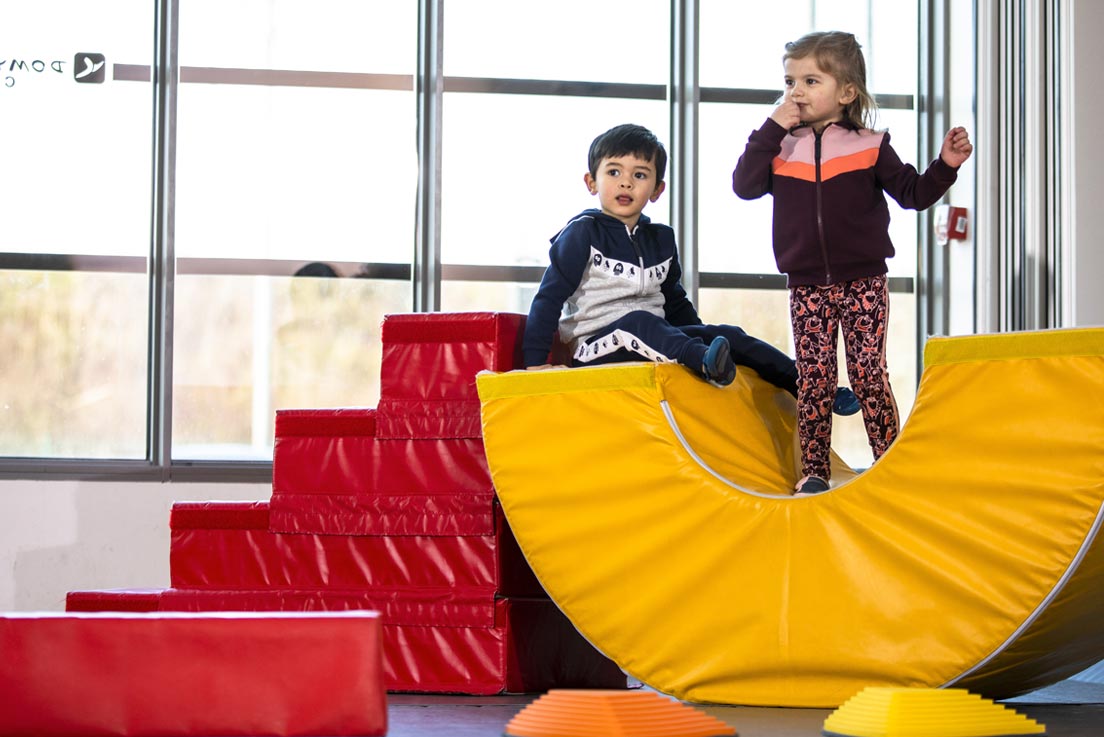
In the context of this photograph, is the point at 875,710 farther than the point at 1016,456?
No

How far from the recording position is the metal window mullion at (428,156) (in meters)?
5.21

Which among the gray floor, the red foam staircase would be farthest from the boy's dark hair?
the gray floor

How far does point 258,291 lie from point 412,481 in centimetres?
229

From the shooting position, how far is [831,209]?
117 inches

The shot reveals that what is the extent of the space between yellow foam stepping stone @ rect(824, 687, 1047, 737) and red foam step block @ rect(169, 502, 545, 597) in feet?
3.76

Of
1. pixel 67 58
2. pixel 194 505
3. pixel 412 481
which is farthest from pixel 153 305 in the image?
pixel 412 481

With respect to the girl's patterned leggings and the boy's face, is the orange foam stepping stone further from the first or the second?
the boy's face

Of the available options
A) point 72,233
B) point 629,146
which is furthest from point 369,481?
point 72,233

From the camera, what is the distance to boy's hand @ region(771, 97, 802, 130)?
119 inches

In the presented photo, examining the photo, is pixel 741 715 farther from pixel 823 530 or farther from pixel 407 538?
pixel 407 538

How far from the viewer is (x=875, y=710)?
6.66 feet

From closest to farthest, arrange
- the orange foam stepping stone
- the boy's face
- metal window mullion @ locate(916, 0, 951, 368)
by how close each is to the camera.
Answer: the orange foam stepping stone, the boy's face, metal window mullion @ locate(916, 0, 951, 368)

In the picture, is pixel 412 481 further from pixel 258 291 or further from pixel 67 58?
pixel 67 58

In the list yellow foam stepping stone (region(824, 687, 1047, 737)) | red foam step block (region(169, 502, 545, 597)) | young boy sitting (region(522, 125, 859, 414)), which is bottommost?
yellow foam stepping stone (region(824, 687, 1047, 737))
